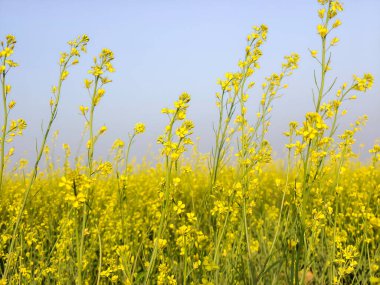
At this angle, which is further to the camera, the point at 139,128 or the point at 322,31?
the point at 139,128

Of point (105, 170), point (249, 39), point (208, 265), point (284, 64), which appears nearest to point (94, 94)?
point (105, 170)

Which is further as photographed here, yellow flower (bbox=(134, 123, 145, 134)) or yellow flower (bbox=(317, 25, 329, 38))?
yellow flower (bbox=(134, 123, 145, 134))

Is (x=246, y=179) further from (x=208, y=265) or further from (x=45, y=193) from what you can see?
(x=45, y=193)

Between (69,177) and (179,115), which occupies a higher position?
(179,115)

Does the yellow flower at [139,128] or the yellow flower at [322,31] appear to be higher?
the yellow flower at [322,31]

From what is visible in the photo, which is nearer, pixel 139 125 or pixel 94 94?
pixel 94 94

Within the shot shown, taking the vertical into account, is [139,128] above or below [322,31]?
below

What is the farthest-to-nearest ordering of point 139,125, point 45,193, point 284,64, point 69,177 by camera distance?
point 45,193 < point 284,64 < point 139,125 < point 69,177

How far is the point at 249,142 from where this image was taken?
2543mm

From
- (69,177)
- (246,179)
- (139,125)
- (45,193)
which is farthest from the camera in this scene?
(45,193)

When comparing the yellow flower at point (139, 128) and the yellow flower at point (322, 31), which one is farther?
the yellow flower at point (139, 128)

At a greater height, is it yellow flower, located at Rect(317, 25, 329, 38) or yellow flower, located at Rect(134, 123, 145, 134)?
yellow flower, located at Rect(317, 25, 329, 38)

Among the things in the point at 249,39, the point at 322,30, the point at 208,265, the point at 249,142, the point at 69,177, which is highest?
the point at 249,39

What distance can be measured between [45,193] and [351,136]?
178 inches
